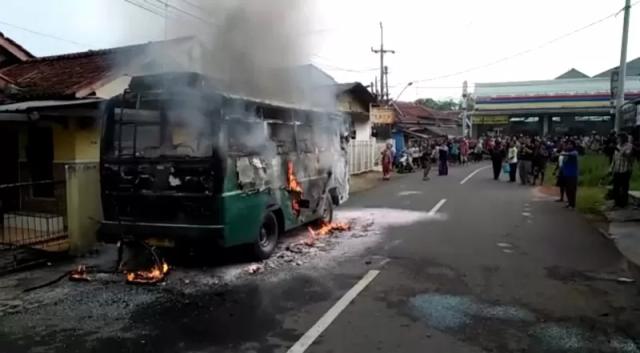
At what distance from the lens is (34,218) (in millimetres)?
9086

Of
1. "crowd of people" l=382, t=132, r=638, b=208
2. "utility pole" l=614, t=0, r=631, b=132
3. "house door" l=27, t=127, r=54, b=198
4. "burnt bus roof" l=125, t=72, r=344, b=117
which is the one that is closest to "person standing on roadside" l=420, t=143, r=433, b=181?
"crowd of people" l=382, t=132, r=638, b=208

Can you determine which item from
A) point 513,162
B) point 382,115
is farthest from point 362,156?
point 513,162

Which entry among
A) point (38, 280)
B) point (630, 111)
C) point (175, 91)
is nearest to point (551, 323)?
point (175, 91)

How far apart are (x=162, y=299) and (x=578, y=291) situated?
15.2 feet

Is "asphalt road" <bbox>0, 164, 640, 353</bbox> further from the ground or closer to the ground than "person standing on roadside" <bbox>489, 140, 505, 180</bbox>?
closer to the ground

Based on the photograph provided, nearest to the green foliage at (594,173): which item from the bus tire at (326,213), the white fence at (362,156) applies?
the white fence at (362,156)

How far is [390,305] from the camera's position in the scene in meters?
5.44

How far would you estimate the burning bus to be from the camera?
21.6ft

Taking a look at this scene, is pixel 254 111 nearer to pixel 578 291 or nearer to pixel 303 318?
pixel 303 318

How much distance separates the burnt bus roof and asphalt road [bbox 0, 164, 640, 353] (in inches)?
95.4

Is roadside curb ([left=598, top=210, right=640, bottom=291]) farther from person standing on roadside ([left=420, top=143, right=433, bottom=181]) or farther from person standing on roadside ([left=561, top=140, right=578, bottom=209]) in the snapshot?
person standing on roadside ([left=420, top=143, right=433, bottom=181])

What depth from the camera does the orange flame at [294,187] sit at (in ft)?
27.2

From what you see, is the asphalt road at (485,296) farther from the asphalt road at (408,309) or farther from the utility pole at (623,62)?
the utility pole at (623,62)

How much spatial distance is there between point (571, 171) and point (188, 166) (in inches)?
378
